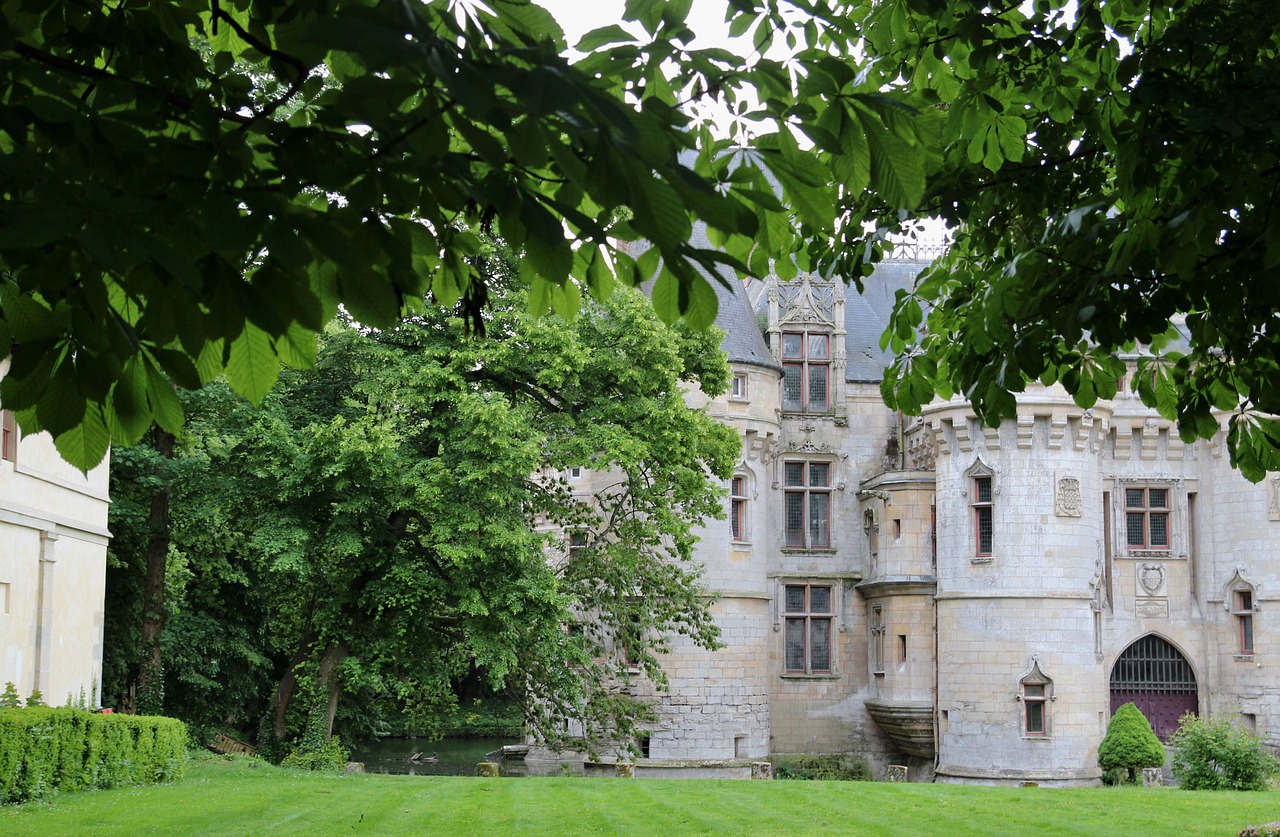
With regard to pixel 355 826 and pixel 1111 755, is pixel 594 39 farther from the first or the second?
pixel 1111 755

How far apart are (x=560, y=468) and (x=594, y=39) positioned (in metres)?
16.4

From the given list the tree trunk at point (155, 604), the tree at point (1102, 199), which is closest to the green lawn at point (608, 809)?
the tree trunk at point (155, 604)

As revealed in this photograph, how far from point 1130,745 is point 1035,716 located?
5.96 feet

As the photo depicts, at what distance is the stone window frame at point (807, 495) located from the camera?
28562 millimetres

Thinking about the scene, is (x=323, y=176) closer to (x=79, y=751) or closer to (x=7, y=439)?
(x=79, y=751)

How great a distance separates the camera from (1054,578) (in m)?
25.3

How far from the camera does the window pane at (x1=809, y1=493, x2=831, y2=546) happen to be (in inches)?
1128

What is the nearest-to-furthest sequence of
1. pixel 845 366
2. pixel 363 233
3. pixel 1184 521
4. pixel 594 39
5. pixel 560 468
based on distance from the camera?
pixel 363 233
pixel 594 39
pixel 560 468
pixel 1184 521
pixel 845 366

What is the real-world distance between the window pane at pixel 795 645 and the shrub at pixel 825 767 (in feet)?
6.34

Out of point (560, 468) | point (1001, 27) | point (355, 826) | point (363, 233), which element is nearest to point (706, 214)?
point (363, 233)

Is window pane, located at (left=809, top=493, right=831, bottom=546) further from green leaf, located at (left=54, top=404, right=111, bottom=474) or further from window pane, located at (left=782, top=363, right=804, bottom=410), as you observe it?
green leaf, located at (left=54, top=404, right=111, bottom=474)

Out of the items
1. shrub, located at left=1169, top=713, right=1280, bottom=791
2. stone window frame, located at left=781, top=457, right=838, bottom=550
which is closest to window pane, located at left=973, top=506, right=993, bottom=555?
stone window frame, located at left=781, top=457, right=838, bottom=550

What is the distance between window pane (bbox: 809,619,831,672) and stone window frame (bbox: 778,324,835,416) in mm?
4491

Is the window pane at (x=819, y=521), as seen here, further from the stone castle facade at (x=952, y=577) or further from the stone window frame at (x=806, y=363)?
the stone window frame at (x=806, y=363)
